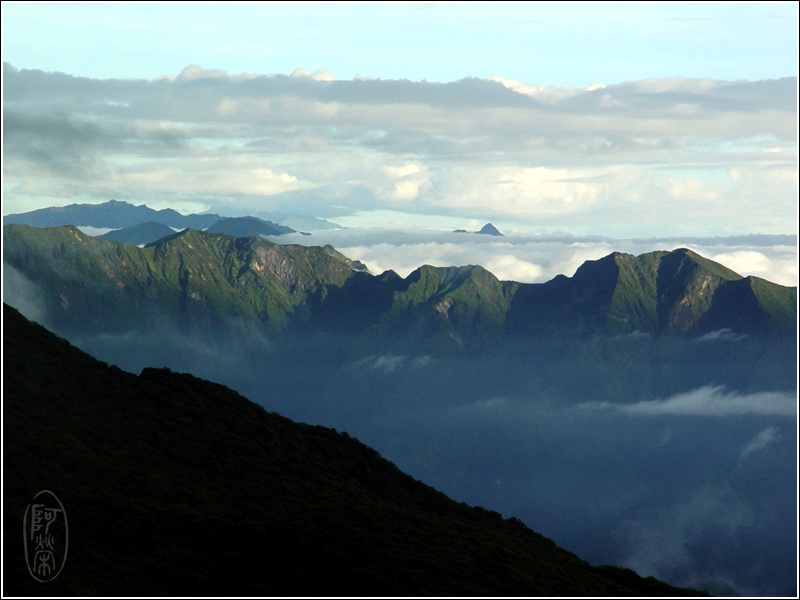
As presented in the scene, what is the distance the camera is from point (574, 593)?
142750 mm

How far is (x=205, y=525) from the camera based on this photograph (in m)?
143

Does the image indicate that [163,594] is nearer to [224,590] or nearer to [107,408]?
[224,590]

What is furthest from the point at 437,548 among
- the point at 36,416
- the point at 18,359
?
the point at 18,359

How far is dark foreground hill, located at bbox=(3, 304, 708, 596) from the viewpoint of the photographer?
127 m

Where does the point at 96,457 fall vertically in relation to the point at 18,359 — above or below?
below

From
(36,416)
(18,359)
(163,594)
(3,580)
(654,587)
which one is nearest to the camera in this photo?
(3,580)

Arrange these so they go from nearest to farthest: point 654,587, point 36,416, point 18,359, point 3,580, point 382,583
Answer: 1. point 3,580
2. point 382,583
3. point 654,587
4. point 36,416
5. point 18,359

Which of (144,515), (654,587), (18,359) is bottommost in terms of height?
(654,587)

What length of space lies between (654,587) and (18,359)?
366 ft

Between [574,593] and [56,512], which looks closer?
[56,512]

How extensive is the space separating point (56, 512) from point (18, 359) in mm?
61406

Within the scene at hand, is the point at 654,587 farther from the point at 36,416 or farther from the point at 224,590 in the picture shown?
the point at 36,416

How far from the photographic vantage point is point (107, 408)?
633 ft

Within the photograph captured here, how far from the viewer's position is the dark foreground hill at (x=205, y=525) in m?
127
